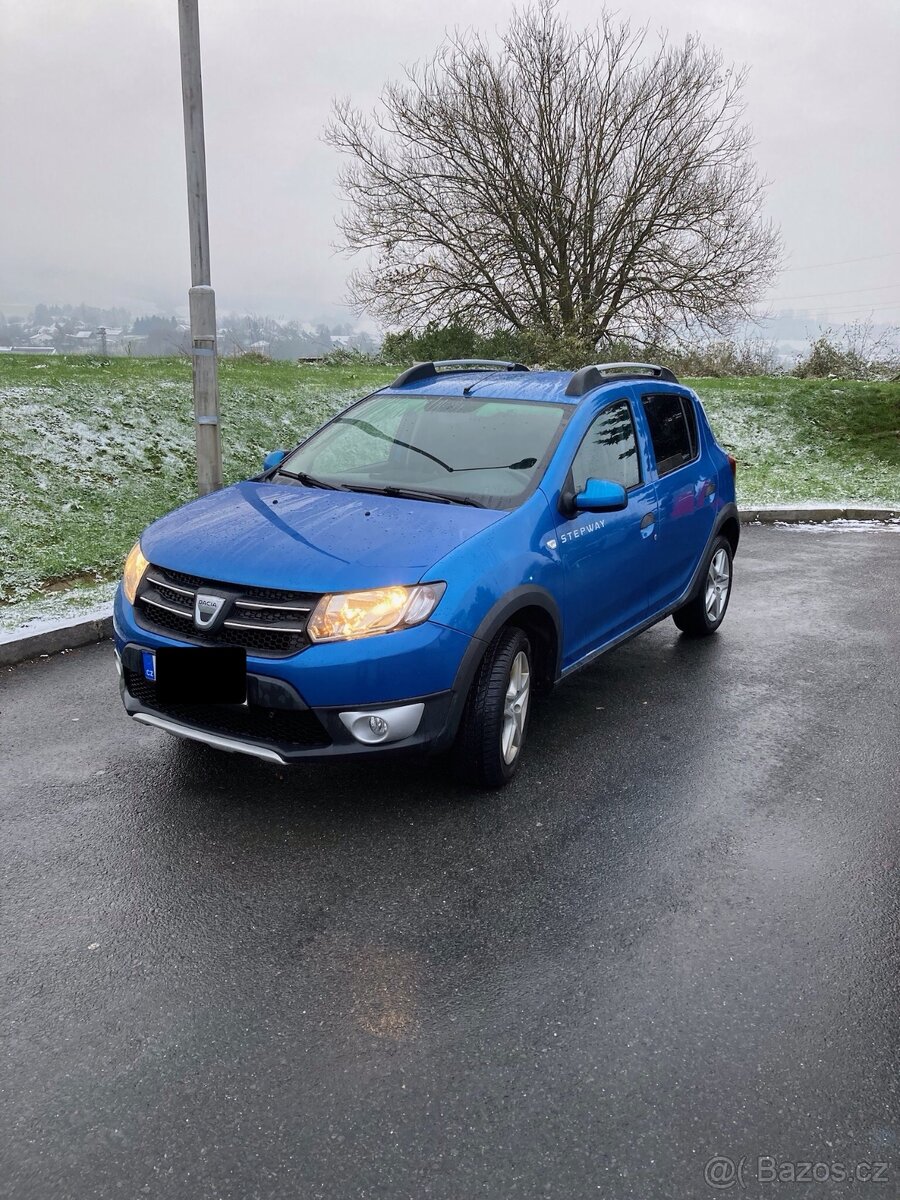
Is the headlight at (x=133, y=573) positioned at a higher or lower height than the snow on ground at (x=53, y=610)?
higher

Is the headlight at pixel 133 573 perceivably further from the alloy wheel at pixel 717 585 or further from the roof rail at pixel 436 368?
the alloy wheel at pixel 717 585

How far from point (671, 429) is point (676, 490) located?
1.39 ft

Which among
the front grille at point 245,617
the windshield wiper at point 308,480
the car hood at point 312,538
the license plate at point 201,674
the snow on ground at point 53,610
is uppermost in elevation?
the windshield wiper at point 308,480

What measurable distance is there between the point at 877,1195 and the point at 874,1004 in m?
0.71

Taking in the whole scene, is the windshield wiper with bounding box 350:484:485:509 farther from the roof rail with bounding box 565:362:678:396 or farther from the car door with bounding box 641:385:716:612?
the car door with bounding box 641:385:716:612

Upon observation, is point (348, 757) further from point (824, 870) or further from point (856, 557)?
point (856, 557)

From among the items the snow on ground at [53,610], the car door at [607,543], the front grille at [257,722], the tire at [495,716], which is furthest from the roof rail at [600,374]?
the snow on ground at [53,610]

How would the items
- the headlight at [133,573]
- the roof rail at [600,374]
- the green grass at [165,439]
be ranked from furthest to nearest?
1. the green grass at [165,439]
2. the roof rail at [600,374]
3. the headlight at [133,573]

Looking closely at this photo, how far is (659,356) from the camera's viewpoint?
1994cm

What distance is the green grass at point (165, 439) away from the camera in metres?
7.66

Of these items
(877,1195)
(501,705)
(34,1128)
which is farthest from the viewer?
(501,705)

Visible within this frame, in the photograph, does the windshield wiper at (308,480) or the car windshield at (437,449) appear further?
the windshield wiper at (308,480)

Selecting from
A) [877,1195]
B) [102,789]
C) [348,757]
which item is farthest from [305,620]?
[877,1195]

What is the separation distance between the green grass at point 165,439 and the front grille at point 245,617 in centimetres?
326
